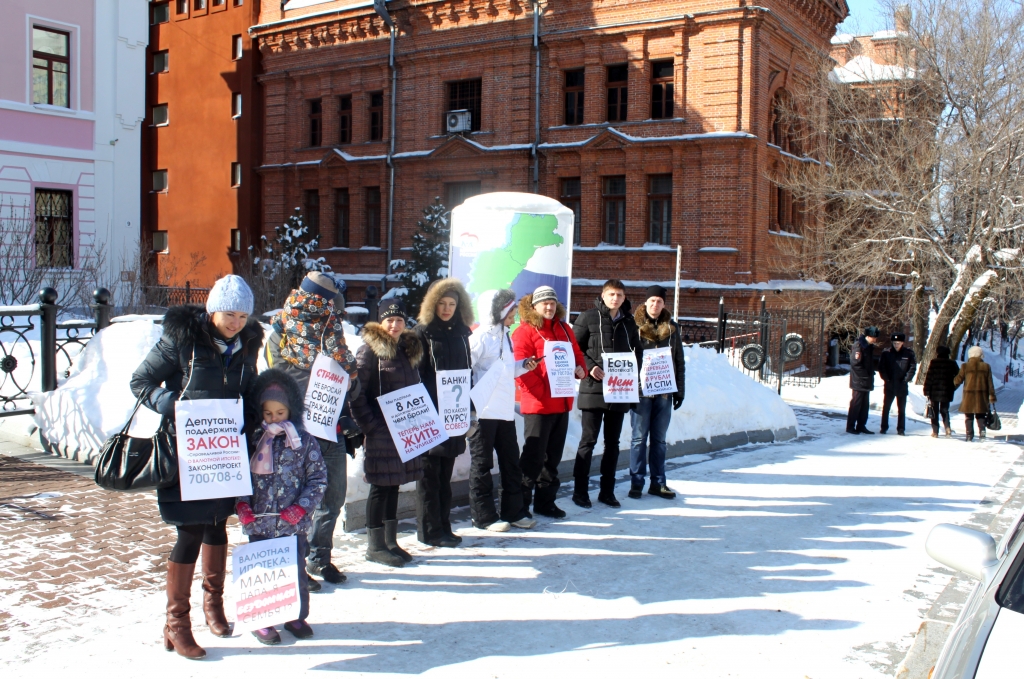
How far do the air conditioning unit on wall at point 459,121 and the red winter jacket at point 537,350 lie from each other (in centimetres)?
2424

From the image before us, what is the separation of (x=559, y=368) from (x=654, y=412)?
1.53 metres

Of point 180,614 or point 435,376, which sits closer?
point 180,614

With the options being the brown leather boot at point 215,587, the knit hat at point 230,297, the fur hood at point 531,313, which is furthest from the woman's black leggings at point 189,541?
the fur hood at point 531,313

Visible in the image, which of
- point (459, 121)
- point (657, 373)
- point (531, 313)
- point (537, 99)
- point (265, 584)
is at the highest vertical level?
point (537, 99)

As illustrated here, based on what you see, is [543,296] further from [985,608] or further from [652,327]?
[985,608]

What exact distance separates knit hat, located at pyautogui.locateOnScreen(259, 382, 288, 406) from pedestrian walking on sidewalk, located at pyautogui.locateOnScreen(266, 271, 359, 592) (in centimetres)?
65

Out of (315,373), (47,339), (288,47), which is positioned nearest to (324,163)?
(288,47)

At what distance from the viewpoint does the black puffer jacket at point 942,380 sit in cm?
1422

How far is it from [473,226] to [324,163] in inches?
920

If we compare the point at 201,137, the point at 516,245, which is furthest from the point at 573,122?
the point at 516,245

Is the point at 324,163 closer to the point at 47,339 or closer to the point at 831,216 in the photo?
the point at 831,216

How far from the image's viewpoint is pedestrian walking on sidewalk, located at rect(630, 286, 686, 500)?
838 cm

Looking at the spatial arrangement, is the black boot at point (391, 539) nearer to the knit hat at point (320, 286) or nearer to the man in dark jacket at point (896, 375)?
the knit hat at point (320, 286)

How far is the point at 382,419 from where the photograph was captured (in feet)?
19.5
